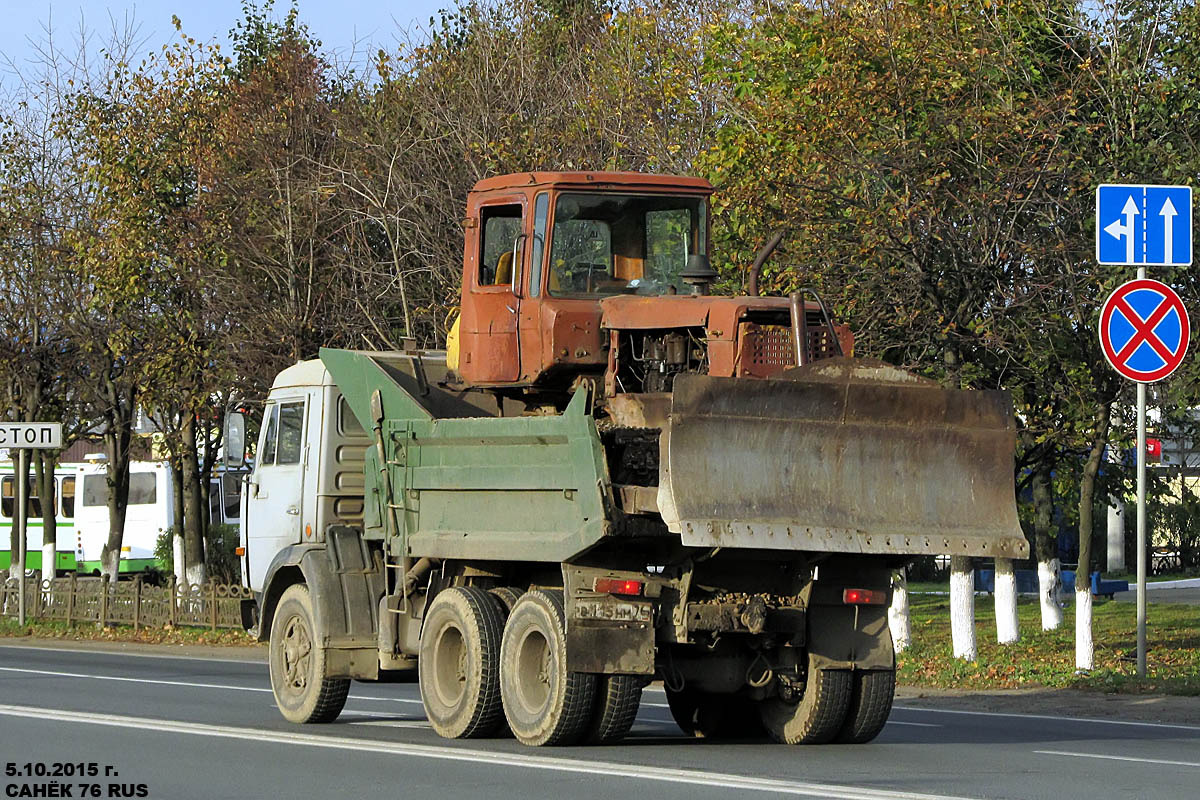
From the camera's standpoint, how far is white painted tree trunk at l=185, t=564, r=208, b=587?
1331 inches

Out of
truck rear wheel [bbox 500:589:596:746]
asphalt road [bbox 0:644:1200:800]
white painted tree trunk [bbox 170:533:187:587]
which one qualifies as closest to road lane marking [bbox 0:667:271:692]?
asphalt road [bbox 0:644:1200:800]

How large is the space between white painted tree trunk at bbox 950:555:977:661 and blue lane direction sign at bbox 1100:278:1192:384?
5.37 metres

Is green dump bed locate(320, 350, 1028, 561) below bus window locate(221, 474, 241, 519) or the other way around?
the other way around

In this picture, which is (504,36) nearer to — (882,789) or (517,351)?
(517,351)

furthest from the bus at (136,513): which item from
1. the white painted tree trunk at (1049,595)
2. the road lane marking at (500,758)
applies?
the road lane marking at (500,758)

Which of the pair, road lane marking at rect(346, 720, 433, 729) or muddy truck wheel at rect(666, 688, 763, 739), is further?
road lane marking at rect(346, 720, 433, 729)

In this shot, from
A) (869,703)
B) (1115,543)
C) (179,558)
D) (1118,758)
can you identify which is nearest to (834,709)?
(869,703)

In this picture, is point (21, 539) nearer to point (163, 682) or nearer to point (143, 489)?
point (163, 682)

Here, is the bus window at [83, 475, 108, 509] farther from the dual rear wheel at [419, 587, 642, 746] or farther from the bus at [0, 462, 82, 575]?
the dual rear wheel at [419, 587, 642, 746]

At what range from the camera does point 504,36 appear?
3186 centimetres

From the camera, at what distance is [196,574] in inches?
1337

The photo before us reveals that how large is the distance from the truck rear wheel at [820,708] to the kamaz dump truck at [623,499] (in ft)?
0.07

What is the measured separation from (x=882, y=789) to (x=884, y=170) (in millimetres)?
11666

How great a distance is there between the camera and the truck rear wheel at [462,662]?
42.9ft
